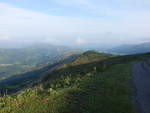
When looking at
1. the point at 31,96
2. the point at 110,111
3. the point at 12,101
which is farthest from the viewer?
the point at 31,96

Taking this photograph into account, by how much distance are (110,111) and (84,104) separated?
8.20 ft

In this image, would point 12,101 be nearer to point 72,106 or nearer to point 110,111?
point 72,106

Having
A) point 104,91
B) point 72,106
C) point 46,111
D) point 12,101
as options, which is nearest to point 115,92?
point 104,91

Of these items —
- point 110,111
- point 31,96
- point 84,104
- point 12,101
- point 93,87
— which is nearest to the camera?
point 110,111

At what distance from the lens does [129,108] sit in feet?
47.2

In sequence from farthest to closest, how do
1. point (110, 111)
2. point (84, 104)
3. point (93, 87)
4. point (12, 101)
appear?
point (93, 87), point (12, 101), point (84, 104), point (110, 111)

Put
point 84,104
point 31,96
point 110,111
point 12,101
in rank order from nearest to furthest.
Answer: point 110,111 → point 84,104 → point 12,101 → point 31,96

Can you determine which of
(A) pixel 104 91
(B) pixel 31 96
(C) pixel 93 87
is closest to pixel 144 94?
(A) pixel 104 91

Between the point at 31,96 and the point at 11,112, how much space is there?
4317 mm

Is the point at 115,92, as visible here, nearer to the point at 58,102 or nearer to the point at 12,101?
the point at 58,102

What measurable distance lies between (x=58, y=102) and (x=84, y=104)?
254cm

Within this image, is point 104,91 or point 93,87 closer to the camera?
point 104,91

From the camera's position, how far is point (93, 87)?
21.2 m

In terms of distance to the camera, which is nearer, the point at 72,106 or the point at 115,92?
the point at 72,106
